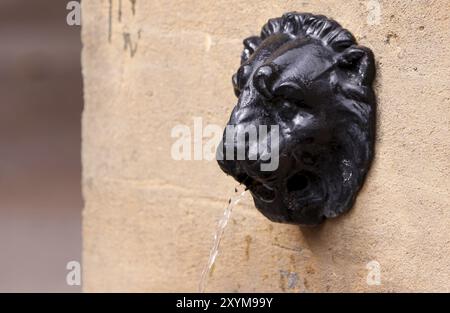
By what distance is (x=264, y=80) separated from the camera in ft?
5.80

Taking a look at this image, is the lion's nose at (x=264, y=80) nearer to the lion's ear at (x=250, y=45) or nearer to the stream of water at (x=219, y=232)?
the lion's ear at (x=250, y=45)

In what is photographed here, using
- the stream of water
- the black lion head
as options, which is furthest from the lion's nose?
the stream of water

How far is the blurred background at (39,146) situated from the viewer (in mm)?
4680

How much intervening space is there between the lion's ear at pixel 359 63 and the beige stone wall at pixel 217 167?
0.02m

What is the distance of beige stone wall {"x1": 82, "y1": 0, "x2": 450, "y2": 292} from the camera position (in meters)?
1.72

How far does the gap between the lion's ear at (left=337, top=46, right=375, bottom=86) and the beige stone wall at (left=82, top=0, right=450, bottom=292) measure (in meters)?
0.02

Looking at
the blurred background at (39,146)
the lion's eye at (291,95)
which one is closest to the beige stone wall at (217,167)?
the lion's eye at (291,95)

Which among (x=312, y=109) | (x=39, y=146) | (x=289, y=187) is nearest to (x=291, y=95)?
(x=312, y=109)

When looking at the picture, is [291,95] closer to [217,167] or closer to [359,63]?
[359,63]

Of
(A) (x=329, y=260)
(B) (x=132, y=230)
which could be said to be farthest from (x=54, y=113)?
(A) (x=329, y=260)

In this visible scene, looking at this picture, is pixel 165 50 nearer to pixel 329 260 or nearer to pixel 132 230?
pixel 132 230

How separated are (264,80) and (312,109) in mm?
97

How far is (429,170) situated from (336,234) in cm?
26
